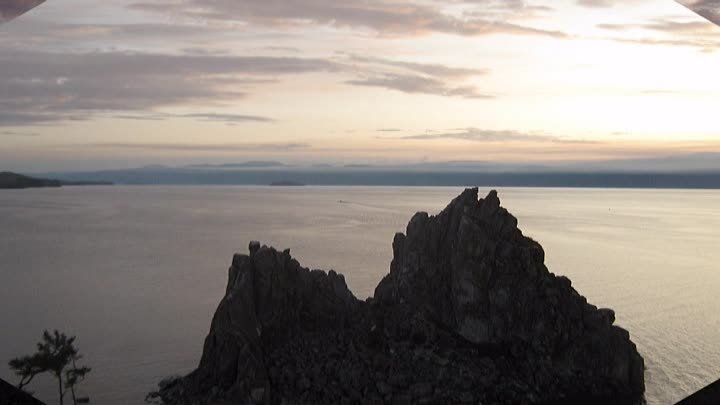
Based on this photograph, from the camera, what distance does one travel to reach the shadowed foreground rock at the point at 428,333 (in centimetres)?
1087

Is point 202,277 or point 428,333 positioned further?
point 202,277

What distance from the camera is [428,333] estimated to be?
41.3ft

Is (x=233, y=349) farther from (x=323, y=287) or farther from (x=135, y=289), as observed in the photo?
(x=135, y=289)

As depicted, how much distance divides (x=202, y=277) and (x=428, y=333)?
11.5m

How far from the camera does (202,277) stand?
22078mm

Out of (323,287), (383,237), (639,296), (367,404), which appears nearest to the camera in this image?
(367,404)

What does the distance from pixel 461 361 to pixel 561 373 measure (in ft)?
5.91

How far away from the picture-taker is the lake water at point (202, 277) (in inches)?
528

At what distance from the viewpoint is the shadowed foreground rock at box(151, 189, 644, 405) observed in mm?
10867

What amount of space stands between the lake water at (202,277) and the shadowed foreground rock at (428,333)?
1.32 meters

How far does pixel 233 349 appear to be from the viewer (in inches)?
428

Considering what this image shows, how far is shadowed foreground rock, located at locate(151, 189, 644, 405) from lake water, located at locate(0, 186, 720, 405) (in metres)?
1.32

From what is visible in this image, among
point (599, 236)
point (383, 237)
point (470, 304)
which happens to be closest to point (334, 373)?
point (470, 304)

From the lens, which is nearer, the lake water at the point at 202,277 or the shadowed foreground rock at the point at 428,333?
the shadowed foreground rock at the point at 428,333
